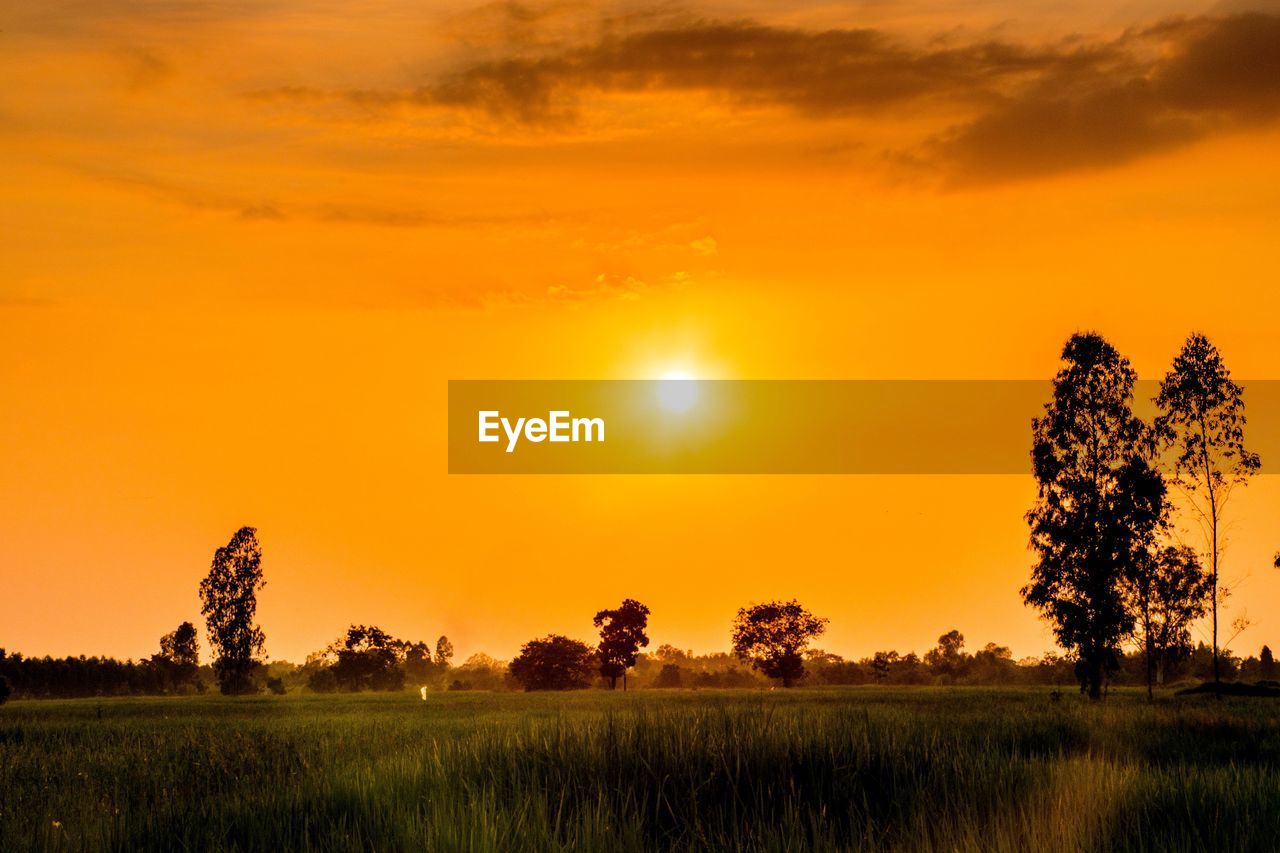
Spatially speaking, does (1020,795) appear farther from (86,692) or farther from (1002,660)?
(1002,660)

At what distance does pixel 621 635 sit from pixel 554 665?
11937mm

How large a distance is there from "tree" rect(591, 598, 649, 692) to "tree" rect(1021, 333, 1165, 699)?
73.6 meters

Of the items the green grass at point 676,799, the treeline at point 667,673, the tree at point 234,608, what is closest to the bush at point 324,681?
the treeline at point 667,673

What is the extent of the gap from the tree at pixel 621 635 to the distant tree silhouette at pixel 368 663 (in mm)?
31433

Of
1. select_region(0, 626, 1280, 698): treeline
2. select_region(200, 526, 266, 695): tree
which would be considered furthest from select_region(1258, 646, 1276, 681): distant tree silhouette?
select_region(200, 526, 266, 695): tree

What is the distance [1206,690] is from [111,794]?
64900 millimetres

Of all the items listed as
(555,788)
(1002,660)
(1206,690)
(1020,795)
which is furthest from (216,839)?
(1002,660)

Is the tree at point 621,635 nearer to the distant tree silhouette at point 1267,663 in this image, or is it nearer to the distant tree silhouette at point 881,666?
the distant tree silhouette at point 881,666

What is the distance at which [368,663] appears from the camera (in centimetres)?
14112

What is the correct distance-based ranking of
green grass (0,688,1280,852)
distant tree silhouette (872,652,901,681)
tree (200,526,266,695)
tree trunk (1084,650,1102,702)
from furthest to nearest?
distant tree silhouette (872,652,901,681), tree (200,526,266,695), tree trunk (1084,650,1102,702), green grass (0,688,1280,852)

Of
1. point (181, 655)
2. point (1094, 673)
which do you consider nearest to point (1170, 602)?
point (1094, 673)

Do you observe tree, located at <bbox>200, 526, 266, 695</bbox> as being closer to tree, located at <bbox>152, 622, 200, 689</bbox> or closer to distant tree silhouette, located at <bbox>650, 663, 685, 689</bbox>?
tree, located at <bbox>152, 622, 200, 689</bbox>

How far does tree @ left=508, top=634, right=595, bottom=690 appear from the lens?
130500mm

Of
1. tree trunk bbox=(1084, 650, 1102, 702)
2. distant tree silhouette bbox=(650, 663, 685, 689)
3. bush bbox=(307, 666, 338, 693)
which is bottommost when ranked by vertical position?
distant tree silhouette bbox=(650, 663, 685, 689)
